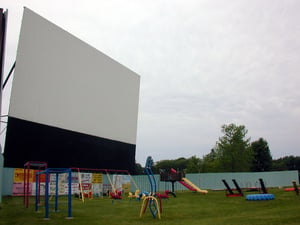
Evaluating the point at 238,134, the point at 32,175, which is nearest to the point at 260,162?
the point at 238,134

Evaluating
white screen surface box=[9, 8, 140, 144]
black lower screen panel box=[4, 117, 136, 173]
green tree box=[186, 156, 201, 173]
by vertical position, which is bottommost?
green tree box=[186, 156, 201, 173]

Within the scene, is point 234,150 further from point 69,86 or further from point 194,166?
point 69,86

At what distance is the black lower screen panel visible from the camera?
1295 cm

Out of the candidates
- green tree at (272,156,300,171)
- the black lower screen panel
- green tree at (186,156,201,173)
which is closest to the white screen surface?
the black lower screen panel

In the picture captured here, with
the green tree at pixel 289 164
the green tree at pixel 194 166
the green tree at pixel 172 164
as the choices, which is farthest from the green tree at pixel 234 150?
the green tree at pixel 172 164

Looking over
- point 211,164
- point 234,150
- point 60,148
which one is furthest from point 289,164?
point 60,148

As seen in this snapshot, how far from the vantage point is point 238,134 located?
3628 centimetres

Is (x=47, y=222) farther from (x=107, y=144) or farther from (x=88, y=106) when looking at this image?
(x=107, y=144)

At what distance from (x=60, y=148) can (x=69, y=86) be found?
324 cm

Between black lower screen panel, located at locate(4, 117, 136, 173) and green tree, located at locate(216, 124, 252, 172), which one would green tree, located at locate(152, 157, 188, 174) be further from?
black lower screen panel, located at locate(4, 117, 136, 173)

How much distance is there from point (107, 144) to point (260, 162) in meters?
38.8

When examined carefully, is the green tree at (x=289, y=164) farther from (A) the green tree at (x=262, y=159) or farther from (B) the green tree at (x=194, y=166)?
(B) the green tree at (x=194, y=166)

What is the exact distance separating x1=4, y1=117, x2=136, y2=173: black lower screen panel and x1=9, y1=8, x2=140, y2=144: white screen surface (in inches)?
14.8

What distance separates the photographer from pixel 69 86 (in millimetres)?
16391
